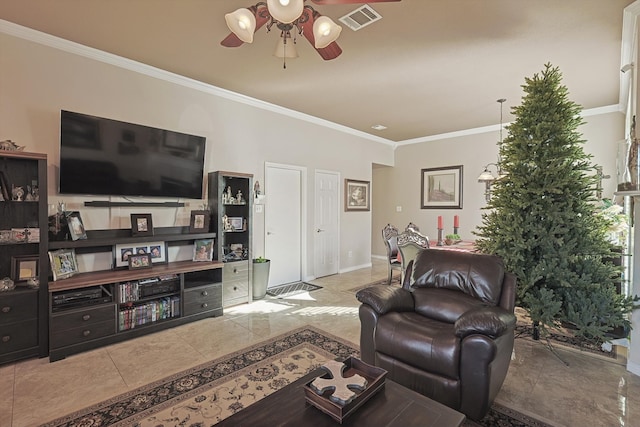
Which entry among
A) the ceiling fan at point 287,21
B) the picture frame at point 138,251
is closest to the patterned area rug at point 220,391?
the picture frame at point 138,251

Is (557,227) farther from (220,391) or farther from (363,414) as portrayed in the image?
(220,391)

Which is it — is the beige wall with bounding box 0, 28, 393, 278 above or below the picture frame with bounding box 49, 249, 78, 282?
above

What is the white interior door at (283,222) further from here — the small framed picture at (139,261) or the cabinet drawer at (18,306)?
the cabinet drawer at (18,306)

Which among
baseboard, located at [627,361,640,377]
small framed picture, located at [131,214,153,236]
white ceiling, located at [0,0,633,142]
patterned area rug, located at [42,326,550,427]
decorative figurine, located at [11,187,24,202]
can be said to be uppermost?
white ceiling, located at [0,0,633,142]

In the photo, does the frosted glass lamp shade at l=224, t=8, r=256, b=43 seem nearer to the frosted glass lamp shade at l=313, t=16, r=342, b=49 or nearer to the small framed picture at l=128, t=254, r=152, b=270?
the frosted glass lamp shade at l=313, t=16, r=342, b=49

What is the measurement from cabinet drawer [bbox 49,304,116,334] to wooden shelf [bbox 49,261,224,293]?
224 mm

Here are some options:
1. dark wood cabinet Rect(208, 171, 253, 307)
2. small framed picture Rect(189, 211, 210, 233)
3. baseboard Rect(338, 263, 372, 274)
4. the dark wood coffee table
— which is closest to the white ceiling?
dark wood cabinet Rect(208, 171, 253, 307)

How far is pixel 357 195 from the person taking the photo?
649cm

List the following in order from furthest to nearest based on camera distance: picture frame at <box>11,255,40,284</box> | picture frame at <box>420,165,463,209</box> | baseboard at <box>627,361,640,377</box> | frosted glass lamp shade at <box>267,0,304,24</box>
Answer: picture frame at <box>420,165,463,209</box> < picture frame at <box>11,255,40,284</box> < baseboard at <box>627,361,640,377</box> < frosted glass lamp shade at <box>267,0,304,24</box>

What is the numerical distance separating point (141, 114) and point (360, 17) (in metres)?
2.61

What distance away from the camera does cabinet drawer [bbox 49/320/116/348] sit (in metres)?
2.66

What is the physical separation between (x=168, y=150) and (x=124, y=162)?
484mm

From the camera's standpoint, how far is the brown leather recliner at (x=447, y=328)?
1850 millimetres

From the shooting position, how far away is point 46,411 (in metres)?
2.02
